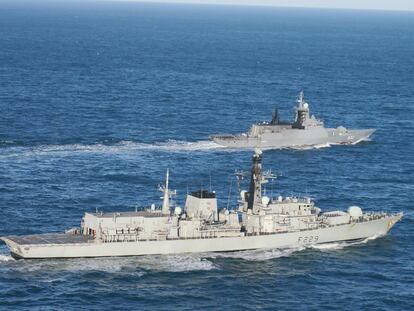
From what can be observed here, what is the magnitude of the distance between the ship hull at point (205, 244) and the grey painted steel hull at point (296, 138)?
45.0 m

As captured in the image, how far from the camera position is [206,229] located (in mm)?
92188

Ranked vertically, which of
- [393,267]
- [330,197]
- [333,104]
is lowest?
[393,267]

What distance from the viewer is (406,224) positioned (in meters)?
105

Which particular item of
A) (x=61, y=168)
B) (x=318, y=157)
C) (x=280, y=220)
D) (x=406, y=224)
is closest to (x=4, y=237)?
(x=280, y=220)

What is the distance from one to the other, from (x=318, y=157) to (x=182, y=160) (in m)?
20.6

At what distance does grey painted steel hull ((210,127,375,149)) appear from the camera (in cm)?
14275

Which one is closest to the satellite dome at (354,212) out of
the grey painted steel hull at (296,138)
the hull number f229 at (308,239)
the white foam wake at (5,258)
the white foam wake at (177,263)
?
the hull number f229 at (308,239)

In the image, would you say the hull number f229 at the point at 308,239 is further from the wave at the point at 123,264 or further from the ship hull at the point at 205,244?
the wave at the point at 123,264

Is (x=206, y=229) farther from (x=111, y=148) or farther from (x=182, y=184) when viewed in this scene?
(x=111, y=148)

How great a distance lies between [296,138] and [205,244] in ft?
194

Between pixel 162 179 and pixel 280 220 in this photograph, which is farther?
pixel 162 179

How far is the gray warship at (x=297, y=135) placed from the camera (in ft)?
472

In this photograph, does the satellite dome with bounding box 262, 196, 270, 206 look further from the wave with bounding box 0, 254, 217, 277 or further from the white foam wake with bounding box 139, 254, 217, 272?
the wave with bounding box 0, 254, 217, 277

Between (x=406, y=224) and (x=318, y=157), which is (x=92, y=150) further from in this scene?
(x=406, y=224)
